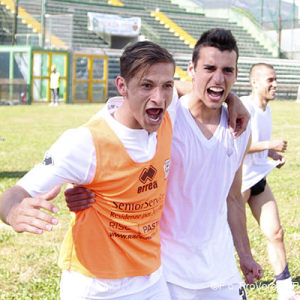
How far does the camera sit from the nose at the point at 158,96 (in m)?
2.84

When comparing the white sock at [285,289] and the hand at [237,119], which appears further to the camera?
the white sock at [285,289]

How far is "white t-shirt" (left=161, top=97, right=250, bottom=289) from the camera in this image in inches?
132

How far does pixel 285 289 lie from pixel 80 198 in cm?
298

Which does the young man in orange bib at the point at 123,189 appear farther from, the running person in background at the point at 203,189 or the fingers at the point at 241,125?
the fingers at the point at 241,125

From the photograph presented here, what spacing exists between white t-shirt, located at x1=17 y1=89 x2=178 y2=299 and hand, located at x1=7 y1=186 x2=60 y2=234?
151 millimetres

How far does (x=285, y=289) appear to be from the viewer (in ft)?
17.2

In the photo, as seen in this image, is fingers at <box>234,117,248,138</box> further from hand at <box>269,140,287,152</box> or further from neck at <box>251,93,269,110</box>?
neck at <box>251,93,269,110</box>

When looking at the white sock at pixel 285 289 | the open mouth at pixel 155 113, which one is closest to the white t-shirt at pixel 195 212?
the open mouth at pixel 155 113

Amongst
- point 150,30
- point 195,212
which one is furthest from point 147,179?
point 150,30

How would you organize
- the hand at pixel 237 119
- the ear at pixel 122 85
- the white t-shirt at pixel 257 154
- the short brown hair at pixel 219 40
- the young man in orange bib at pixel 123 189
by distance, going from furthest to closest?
the white t-shirt at pixel 257 154
the hand at pixel 237 119
the short brown hair at pixel 219 40
the ear at pixel 122 85
the young man in orange bib at pixel 123 189

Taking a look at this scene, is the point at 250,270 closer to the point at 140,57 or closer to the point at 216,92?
the point at 216,92

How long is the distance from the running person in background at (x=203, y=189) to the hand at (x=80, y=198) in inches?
26.5

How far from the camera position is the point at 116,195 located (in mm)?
2850

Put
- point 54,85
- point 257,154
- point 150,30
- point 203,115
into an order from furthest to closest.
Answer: point 150,30 → point 54,85 → point 257,154 → point 203,115
